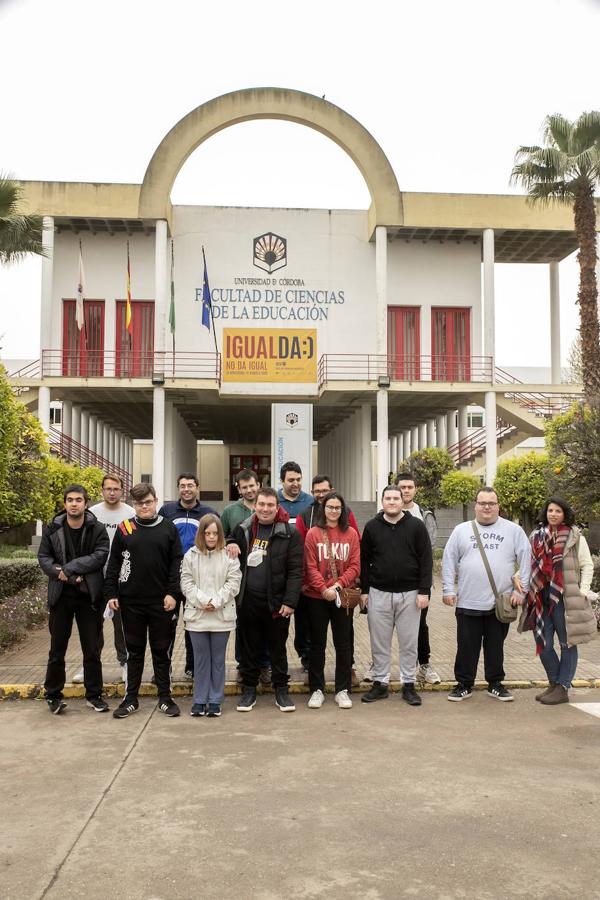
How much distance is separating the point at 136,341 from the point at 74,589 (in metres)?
19.9

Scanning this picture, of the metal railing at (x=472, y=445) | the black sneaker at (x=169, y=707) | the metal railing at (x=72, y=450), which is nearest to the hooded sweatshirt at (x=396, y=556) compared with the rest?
the black sneaker at (x=169, y=707)

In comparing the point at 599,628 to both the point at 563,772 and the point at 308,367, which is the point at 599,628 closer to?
the point at 563,772

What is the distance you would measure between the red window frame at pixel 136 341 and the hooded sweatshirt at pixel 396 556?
1938cm

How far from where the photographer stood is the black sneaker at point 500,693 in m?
6.66

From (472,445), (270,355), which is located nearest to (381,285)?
(270,355)

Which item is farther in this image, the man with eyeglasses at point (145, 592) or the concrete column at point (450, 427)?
the concrete column at point (450, 427)

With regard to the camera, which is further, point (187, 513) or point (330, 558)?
point (187, 513)

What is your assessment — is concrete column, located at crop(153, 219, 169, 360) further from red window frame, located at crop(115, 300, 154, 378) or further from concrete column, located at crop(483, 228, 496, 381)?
concrete column, located at crop(483, 228, 496, 381)

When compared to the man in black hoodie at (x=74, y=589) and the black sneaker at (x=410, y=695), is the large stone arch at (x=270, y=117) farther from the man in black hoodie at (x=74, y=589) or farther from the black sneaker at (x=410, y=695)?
the black sneaker at (x=410, y=695)

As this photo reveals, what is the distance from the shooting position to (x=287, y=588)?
6.50 metres

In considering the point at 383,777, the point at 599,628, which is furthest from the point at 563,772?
the point at 599,628

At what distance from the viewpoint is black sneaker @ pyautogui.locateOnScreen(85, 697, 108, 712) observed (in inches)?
250

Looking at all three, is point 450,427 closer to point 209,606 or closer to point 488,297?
point 488,297

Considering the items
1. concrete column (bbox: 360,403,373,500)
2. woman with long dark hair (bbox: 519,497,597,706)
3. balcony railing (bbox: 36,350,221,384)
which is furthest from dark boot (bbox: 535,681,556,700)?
balcony railing (bbox: 36,350,221,384)
